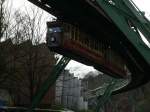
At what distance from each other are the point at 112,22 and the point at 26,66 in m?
18.7

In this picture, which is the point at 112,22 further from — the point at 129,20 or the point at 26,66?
the point at 26,66

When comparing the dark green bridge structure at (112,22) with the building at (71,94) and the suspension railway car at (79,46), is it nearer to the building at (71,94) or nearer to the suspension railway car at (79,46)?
the suspension railway car at (79,46)

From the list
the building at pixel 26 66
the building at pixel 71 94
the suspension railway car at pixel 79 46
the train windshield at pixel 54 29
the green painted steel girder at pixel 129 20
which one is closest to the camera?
the suspension railway car at pixel 79 46

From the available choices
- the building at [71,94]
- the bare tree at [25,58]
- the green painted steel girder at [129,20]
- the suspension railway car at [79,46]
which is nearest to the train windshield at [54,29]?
the suspension railway car at [79,46]

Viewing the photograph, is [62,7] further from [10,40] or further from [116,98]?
[116,98]

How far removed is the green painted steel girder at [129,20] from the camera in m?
28.0

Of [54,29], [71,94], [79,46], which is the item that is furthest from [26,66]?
[71,94]

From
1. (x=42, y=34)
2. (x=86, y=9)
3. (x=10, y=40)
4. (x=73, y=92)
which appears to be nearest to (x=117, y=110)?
(x=73, y=92)

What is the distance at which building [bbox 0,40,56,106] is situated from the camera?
41000 mm

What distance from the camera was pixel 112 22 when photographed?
2858 centimetres

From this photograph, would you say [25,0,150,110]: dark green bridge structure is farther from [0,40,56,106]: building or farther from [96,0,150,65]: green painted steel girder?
[0,40,56,106]: building

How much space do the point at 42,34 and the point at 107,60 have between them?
57.1ft

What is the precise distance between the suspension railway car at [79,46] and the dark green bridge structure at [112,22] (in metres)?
0.52

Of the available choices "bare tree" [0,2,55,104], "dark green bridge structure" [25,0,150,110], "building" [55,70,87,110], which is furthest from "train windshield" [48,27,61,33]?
"building" [55,70,87,110]
